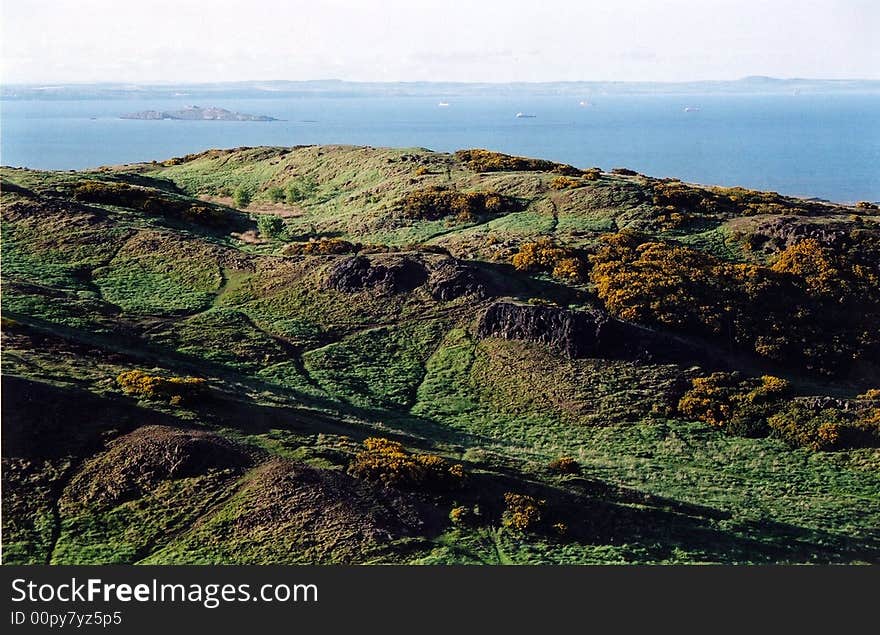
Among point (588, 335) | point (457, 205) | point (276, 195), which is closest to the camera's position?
point (588, 335)

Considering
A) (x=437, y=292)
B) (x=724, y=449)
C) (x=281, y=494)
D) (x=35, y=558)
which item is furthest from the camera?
(x=437, y=292)

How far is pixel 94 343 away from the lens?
126ft

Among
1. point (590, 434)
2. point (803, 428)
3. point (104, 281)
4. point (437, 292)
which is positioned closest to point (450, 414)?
point (590, 434)

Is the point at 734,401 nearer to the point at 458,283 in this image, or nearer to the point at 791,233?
the point at 458,283

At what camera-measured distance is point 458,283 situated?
47.5 m

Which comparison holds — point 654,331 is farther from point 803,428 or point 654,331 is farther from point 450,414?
point 450,414

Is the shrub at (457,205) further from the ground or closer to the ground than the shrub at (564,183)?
closer to the ground

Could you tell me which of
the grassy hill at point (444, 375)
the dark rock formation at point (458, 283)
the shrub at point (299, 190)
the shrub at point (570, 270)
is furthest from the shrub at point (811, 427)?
the shrub at point (299, 190)

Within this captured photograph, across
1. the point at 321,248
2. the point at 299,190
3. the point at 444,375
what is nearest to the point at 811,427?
the point at 444,375

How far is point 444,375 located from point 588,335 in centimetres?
753

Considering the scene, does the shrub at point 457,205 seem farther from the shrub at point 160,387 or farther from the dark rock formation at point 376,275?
the shrub at point 160,387

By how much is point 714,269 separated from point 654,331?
8.48m

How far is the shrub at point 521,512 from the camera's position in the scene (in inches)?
1011

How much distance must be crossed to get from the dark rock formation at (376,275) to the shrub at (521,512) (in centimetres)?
2262
